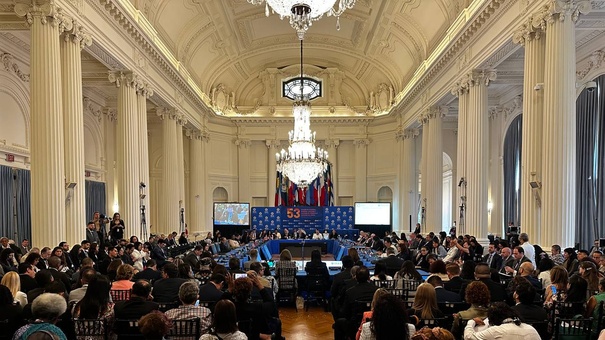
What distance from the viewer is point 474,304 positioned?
410 cm

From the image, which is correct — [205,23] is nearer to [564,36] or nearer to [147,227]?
[147,227]

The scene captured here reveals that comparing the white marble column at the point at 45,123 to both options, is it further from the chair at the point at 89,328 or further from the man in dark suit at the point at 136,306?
the chair at the point at 89,328

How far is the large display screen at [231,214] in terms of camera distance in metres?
24.0

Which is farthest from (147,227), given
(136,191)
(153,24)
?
(153,24)

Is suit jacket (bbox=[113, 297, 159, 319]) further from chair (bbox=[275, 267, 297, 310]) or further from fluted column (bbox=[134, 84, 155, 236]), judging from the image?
fluted column (bbox=[134, 84, 155, 236])

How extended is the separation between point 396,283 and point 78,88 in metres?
7.81

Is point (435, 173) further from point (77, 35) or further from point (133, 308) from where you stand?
point (133, 308)

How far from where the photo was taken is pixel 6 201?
39.8ft

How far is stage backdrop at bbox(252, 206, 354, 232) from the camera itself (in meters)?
23.6

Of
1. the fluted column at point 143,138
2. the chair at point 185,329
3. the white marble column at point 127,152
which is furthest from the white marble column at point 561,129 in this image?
the fluted column at point 143,138

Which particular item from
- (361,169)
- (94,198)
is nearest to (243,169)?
(361,169)

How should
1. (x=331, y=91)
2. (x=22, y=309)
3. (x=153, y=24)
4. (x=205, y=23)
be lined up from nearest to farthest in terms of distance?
1. (x=22, y=309)
2. (x=153, y=24)
3. (x=205, y=23)
4. (x=331, y=91)

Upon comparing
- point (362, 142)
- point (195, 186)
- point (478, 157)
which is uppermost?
point (362, 142)

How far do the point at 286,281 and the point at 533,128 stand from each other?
5930mm
